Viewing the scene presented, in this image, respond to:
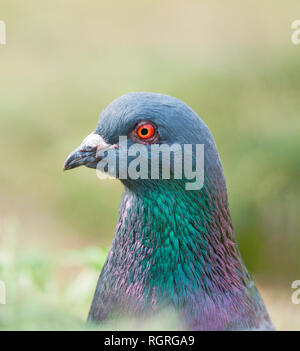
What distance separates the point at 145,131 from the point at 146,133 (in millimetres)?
12

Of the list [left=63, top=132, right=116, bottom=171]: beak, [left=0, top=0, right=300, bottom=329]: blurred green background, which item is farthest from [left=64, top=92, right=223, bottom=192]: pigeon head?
[left=0, top=0, right=300, bottom=329]: blurred green background

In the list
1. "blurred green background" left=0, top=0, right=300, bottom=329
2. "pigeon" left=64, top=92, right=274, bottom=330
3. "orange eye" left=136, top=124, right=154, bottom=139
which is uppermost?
"blurred green background" left=0, top=0, right=300, bottom=329

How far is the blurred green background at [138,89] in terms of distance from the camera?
A: 689cm

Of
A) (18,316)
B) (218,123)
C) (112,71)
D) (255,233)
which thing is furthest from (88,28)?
(18,316)

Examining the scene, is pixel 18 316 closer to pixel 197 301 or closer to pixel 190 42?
pixel 197 301

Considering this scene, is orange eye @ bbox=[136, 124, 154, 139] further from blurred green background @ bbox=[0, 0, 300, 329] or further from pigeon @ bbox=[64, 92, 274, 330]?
blurred green background @ bbox=[0, 0, 300, 329]

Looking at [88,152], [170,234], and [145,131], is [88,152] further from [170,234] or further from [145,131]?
[170,234]

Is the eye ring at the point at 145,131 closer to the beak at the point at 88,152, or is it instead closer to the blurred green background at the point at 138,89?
the beak at the point at 88,152

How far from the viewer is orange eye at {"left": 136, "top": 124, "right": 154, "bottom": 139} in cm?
324

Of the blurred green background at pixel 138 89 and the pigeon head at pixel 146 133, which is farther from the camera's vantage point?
the blurred green background at pixel 138 89

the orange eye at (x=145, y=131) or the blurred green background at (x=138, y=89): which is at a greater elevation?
the blurred green background at (x=138, y=89)

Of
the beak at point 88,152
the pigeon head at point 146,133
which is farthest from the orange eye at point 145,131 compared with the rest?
the beak at point 88,152

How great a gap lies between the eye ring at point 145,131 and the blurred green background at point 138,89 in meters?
1.78

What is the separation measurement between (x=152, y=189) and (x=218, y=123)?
4074 millimetres
